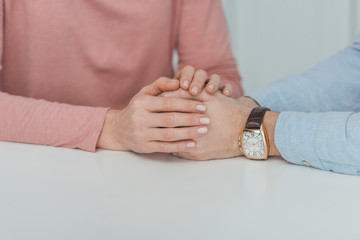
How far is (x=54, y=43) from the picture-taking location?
1315 mm

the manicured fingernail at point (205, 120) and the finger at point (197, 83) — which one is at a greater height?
the finger at point (197, 83)

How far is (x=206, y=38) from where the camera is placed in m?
1.52

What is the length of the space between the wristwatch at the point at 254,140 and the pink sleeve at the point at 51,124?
0.33 meters

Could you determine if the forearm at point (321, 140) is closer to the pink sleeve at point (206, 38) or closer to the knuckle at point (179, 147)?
the knuckle at point (179, 147)

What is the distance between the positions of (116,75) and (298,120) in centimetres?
73

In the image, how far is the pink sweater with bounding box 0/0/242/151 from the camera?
1287 mm

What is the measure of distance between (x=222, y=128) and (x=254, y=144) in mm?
90

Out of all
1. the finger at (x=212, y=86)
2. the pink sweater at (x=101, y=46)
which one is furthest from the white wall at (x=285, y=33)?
the finger at (x=212, y=86)

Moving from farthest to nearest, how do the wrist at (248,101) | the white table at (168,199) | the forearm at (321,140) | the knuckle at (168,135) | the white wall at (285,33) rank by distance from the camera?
the white wall at (285,33)
the wrist at (248,101)
the knuckle at (168,135)
the forearm at (321,140)
the white table at (168,199)

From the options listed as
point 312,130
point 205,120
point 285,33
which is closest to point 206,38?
point 205,120

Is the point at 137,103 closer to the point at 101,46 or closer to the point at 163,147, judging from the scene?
the point at 163,147

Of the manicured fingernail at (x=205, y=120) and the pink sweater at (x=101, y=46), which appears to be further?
the pink sweater at (x=101, y=46)

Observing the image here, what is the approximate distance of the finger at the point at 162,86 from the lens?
1.02 meters

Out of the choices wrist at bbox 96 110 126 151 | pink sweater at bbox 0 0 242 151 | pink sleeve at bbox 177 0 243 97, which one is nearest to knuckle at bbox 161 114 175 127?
wrist at bbox 96 110 126 151
